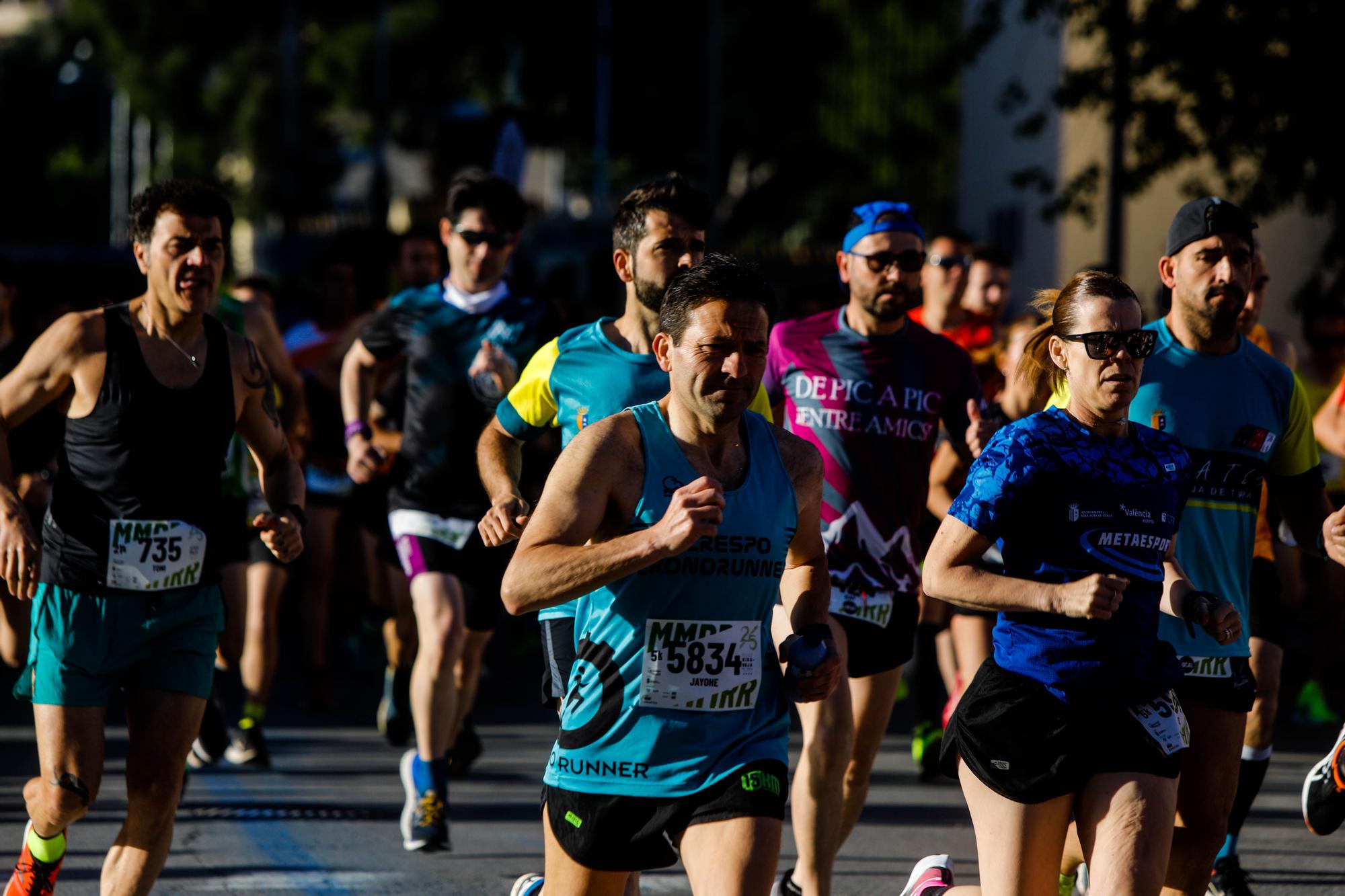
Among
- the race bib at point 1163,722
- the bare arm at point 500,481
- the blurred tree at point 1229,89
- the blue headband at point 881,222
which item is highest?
the blurred tree at point 1229,89

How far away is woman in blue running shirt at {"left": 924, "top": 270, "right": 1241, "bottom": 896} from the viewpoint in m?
4.30

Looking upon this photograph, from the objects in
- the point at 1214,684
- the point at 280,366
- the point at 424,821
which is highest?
the point at 280,366

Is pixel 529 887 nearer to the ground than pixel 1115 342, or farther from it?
nearer to the ground

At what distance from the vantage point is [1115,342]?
176 inches

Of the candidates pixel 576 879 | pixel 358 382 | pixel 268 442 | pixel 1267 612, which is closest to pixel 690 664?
pixel 576 879

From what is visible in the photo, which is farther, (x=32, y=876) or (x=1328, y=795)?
(x=1328, y=795)

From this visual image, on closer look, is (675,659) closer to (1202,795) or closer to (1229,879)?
(1202,795)

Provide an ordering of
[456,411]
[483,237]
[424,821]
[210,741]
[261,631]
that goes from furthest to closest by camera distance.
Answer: [261,631] < [210,741] < [456,411] < [483,237] < [424,821]

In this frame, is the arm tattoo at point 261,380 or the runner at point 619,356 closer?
the runner at point 619,356

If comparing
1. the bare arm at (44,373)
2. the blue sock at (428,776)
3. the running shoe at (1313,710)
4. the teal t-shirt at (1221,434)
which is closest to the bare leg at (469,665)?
the blue sock at (428,776)

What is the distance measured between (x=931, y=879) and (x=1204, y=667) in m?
0.89

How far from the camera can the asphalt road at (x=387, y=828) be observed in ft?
21.5

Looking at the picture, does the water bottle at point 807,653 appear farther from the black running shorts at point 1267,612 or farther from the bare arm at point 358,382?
the bare arm at point 358,382

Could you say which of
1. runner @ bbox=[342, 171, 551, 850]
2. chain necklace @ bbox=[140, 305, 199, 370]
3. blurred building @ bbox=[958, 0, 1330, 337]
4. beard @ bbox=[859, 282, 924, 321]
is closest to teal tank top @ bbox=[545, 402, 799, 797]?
chain necklace @ bbox=[140, 305, 199, 370]
